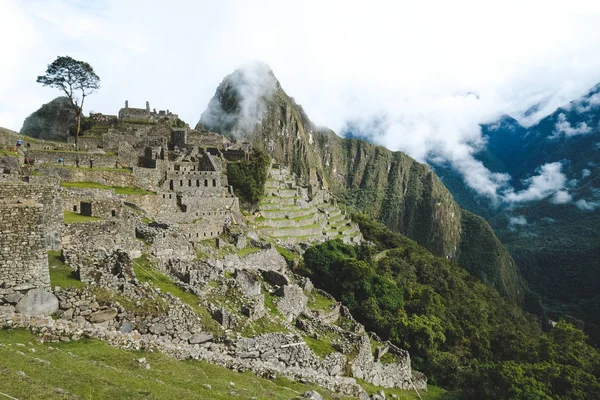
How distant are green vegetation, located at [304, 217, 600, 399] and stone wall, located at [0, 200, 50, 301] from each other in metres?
26.4

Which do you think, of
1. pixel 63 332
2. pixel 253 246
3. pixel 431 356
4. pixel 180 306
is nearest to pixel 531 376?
pixel 431 356

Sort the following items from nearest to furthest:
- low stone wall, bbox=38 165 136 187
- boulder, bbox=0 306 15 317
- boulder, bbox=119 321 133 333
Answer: boulder, bbox=0 306 15 317
boulder, bbox=119 321 133 333
low stone wall, bbox=38 165 136 187

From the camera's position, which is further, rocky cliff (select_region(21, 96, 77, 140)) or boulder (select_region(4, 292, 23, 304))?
rocky cliff (select_region(21, 96, 77, 140))

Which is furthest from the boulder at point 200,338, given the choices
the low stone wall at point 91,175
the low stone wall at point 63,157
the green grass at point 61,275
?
the low stone wall at point 63,157

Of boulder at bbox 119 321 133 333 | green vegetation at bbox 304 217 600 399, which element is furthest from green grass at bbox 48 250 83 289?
green vegetation at bbox 304 217 600 399

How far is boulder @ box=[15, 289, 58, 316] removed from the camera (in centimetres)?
930

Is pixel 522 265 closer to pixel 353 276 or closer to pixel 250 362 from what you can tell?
pixel 353 276

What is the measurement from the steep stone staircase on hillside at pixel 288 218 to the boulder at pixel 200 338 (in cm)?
2985

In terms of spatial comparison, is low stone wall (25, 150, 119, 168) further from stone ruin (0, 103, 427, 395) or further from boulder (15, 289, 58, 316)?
boulder (15, 289, 58, 316)

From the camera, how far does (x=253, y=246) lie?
3294cm

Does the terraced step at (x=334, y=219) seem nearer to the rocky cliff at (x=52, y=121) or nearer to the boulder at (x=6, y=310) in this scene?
the rocky cliff at (x=52, y=121)

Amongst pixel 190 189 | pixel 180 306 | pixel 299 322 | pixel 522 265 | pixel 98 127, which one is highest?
pixel 98 127

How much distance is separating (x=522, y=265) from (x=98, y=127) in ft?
629

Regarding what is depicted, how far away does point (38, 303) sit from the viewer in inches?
374
